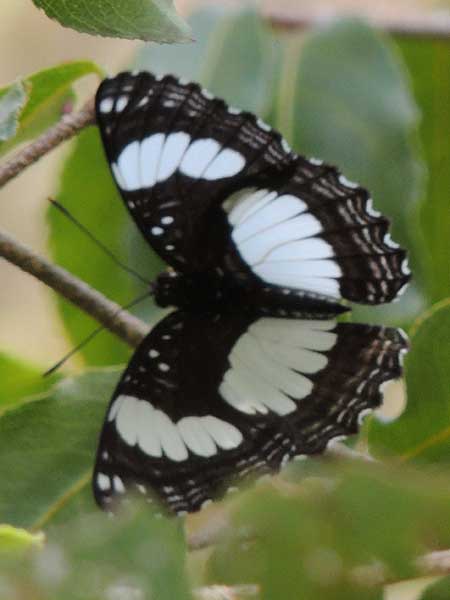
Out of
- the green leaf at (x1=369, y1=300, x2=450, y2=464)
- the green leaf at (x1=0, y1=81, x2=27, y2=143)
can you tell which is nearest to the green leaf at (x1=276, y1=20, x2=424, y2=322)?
the green leaf at (x1=369, y1=300, x2=450, y2=464)

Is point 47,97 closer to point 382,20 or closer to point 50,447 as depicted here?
point 50,447

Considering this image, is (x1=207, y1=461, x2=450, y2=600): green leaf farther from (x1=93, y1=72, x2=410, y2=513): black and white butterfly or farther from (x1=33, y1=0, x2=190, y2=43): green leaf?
(x1=93, y1=72, x2=410, y2=513): black and white butterfly

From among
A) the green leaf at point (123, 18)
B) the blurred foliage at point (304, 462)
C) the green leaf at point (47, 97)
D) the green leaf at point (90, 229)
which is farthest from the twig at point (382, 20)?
the green leaf at point (123, 18)

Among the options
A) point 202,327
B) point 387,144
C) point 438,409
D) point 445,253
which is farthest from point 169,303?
point 445,253

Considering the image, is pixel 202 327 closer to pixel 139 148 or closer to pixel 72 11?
pixel 139 148

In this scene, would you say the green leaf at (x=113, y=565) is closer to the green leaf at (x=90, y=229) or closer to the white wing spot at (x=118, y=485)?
the white wing spot at (x=118, y=485)

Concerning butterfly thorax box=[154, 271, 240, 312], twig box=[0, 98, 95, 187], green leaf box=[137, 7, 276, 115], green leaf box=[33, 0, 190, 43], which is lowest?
butterfly thorax box=[154, 271, 240, 312]
